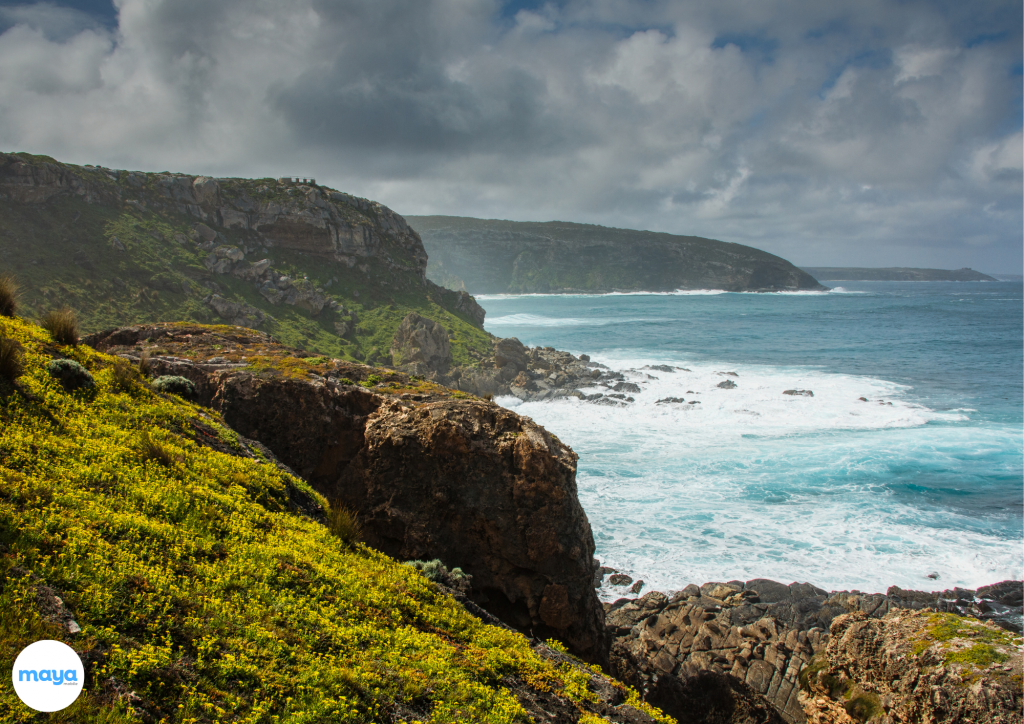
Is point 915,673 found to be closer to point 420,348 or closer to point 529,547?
point 529,547

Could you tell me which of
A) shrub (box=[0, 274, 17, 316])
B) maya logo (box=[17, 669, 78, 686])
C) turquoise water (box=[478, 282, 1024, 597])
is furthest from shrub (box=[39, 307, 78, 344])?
turquoise water (box=[478, 282, 1024, 597])

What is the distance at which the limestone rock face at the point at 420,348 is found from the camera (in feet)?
157

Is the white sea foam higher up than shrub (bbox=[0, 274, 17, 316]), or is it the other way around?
shrub (bbox=[0, 274, 17, 316])

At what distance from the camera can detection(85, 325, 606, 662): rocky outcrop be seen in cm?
1234

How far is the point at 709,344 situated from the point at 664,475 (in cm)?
5447

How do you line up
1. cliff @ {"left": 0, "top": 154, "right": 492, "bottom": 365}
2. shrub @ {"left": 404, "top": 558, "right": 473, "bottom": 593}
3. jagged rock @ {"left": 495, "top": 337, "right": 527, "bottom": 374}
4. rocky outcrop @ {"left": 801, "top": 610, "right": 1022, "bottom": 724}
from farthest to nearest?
jagged rock @ {"left": 495, "top": 337, "right": 527, "bottom": 374}, cliff @ {"left": 0, "top": 154, "right": 492, "bottom": 365}, shrub @ {"left": 404, "top": 558, "right": 473, "bottom": 593}, rocky outcrop @ {"left": 801, "top": 610, "right": 1022, "bottom": 724}

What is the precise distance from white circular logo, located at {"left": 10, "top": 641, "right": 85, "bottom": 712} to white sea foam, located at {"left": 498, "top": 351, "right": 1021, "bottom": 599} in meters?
17.2

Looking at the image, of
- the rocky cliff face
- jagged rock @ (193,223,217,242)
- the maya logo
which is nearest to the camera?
the maya logo

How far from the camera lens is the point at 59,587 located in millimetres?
5164

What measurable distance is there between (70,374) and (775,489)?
27.8m

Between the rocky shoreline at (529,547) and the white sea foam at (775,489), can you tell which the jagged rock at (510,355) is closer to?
the white sea foam at (775,489)

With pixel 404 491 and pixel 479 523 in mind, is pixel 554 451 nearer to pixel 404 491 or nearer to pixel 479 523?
pixel 479 523

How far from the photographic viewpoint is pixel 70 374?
930cm

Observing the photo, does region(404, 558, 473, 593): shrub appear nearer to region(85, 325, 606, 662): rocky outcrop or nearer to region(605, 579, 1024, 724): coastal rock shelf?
region(85, 325, 606, 662): rocky outcrop
